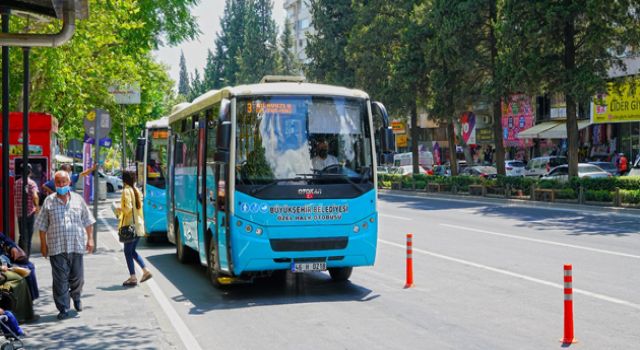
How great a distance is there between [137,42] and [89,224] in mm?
16472

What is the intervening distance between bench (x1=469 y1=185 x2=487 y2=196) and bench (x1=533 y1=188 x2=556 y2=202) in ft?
16.4

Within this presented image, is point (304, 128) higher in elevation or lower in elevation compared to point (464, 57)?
lower

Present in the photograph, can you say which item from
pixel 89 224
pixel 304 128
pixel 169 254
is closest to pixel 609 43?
pixel 169 254

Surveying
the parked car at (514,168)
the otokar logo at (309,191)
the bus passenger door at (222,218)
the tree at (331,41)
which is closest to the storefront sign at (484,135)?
the tree at (331,41)

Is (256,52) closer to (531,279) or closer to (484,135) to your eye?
(484,135)

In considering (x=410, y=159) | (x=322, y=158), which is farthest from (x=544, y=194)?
(x=410, y=159)

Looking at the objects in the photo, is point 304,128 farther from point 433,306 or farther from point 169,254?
point 169,254

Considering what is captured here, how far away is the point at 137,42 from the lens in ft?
86.0

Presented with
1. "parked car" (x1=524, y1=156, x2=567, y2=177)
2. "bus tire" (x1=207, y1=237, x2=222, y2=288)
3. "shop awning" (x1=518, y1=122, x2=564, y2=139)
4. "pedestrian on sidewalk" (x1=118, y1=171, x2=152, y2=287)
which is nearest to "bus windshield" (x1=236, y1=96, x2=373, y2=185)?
"bus tire" (x1=207, y1=237, x2=222, y2=288)

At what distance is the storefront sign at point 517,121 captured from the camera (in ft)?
196

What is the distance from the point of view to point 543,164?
47.7m

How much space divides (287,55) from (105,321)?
3561 inches

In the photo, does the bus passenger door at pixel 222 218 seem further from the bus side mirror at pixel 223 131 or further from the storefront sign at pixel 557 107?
the storefront sign at pixel 557 107

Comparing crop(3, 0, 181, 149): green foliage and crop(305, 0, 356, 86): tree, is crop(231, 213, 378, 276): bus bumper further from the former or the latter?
crop(305, 0, 356, 86): tree
